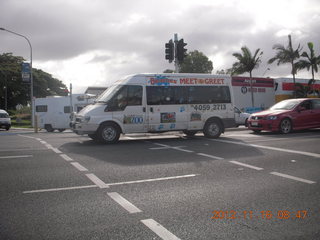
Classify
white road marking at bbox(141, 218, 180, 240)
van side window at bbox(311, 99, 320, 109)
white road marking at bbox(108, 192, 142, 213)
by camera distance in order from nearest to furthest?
1. white road marking at bbox(141, 218, 180, 240)
2. white road marking at bbox(108, 192, 142, 213)
3. van side window at bbox(311, 99, 320, 109)

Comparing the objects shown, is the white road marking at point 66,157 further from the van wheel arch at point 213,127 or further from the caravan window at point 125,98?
the van wheel arch at point 213,127

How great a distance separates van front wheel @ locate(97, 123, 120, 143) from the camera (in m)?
10.4

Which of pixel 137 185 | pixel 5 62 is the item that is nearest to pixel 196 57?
pixel 5 62

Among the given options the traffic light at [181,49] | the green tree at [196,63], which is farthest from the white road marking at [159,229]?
the green tree at [196,63]

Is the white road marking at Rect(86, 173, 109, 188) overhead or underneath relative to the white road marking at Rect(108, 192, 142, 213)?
→ overhead

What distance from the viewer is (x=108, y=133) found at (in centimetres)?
1052

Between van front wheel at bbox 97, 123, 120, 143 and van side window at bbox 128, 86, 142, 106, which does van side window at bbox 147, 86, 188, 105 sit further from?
van front wheel at bbox 97, 123, 120, 143

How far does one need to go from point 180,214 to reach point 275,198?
1.53 m

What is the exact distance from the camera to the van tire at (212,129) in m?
11.9

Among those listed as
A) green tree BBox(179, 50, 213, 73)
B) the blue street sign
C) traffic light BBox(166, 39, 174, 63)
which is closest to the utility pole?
traffic light BBox(166, 39, 174, 63)

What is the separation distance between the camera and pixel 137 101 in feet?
35.8

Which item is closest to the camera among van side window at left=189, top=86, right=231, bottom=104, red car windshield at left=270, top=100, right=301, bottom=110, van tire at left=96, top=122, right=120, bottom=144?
van tire at left=96, top=122, right=120, bottom=144

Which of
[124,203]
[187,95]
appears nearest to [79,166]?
[124,203]
